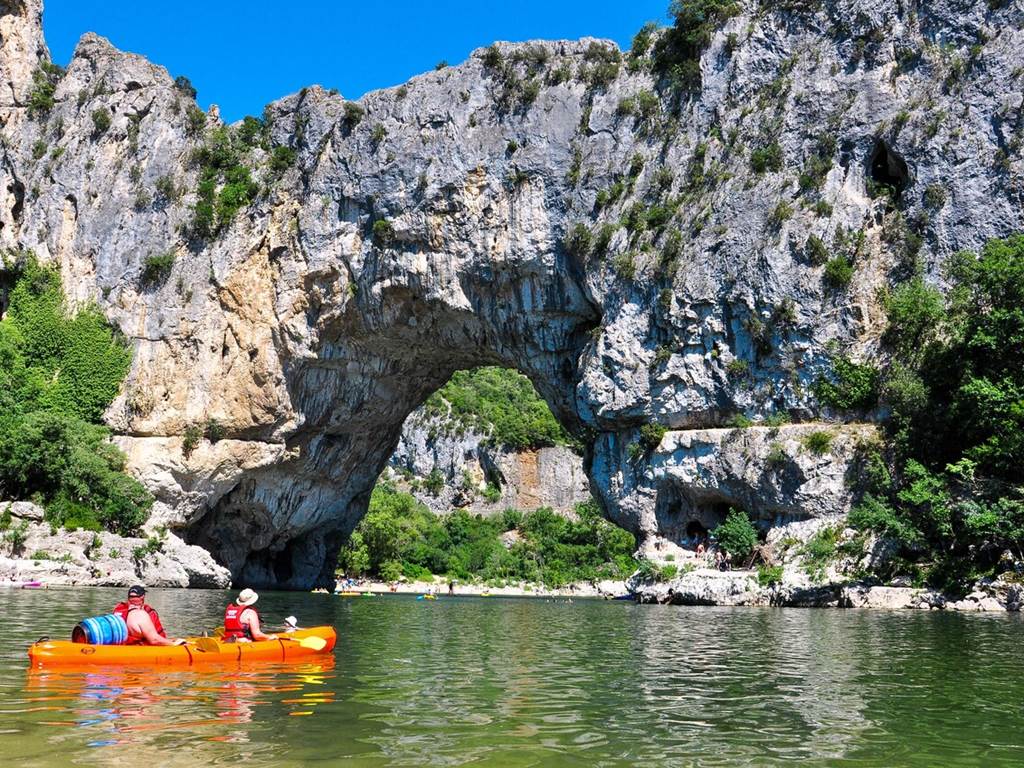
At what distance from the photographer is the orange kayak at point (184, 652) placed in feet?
32.4

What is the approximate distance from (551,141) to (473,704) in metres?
29.8

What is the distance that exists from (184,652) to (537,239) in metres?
26.1

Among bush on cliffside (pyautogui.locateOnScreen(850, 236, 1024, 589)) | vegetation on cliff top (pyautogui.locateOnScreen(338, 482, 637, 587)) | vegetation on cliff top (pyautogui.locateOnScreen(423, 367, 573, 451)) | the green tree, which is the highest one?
vegetation on cliff top (pyautogui.locateOnScreen(423, 367, 573, 451))

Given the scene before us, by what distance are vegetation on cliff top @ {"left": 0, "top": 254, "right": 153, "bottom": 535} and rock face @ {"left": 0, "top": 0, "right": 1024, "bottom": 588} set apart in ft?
3.20

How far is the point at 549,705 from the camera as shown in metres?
8.51

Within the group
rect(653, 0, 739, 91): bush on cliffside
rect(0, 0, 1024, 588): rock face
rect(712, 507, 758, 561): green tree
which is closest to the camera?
rect(712, 507, 758, 561): green tree

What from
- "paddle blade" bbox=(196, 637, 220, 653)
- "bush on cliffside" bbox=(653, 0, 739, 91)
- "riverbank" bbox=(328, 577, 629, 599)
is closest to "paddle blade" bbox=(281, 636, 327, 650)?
"paddle blade" bbox=(196, 637, 220, 653)

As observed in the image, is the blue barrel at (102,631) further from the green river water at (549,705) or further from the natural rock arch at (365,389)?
the natural rock arch at (365,389)

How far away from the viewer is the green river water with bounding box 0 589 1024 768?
254 inches

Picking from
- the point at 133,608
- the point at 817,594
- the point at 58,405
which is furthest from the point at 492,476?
the point at 133,608

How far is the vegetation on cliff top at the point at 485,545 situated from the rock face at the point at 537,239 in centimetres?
1698

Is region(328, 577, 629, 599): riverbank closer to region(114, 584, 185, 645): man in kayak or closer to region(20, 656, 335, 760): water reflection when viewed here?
region(114, 584, 185, 645): man in kayak

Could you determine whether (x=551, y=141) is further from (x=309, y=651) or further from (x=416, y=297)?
(x=309, y=651)

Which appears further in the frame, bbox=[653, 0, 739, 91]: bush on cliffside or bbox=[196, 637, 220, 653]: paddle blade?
bbox=[653, 0, 739, 91]: bush on cliffside
